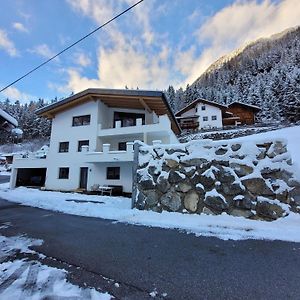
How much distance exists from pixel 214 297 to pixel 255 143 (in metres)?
4.87

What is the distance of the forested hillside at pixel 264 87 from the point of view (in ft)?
137

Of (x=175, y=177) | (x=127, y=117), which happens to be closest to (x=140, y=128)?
(x=127, y=117)

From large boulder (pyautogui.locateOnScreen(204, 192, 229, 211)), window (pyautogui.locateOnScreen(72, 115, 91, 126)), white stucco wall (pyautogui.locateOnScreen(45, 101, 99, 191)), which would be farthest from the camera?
window (pyautogui.locateOnScreen(72, 115, 91, 126))

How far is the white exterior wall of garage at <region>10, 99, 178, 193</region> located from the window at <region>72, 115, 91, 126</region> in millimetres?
329

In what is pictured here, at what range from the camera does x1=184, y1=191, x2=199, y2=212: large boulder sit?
6.65 metres

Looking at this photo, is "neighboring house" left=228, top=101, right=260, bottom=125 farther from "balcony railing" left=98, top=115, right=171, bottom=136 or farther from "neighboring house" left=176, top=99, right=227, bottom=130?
"balcony railing" left=98, top=115, right=171, bottom=136

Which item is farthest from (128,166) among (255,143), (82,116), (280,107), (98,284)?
(280,107)

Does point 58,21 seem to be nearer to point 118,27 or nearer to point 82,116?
point 118,27

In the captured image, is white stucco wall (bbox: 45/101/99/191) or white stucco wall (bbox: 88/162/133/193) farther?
white stucco wall (bbox: 45/101/99/191)

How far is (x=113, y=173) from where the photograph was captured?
18.4 metres

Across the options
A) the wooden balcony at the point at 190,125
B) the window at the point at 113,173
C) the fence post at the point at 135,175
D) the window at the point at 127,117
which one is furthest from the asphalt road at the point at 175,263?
the wooden balcony at the point at 190,125

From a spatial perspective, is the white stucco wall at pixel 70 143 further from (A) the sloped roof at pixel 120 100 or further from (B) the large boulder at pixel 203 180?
(B) the large boulder at pixel 203 180

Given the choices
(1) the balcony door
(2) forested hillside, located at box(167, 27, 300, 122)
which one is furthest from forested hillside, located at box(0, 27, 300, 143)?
(1) the balcony door

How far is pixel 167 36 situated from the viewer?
318 inches
